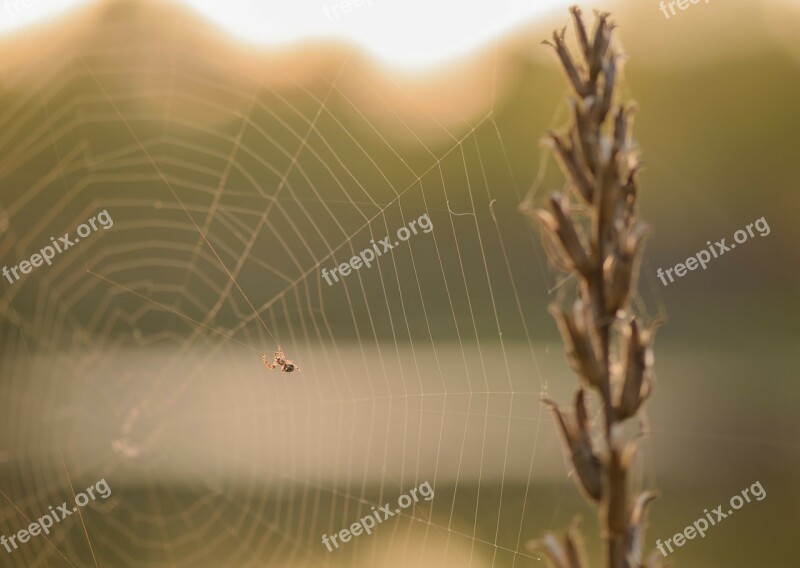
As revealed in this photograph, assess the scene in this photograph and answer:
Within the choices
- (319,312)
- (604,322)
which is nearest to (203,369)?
(319,312)

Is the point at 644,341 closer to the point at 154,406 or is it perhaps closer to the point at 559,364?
the point at 154,406

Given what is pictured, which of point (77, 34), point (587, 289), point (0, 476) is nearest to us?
point (587, 289)

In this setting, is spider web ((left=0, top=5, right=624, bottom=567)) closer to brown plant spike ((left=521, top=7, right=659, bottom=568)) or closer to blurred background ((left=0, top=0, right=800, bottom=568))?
blurred background ((left=0, top=0, right=800, bottom=568))

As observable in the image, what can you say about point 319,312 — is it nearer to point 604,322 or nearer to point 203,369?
point 203,369


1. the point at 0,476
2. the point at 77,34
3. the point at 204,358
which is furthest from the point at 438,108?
the point at 0,476

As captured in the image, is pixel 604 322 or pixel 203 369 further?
pixel 203 369

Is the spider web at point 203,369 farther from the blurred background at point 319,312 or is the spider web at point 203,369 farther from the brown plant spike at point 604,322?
Result: the brown plant spike at point 604,322
